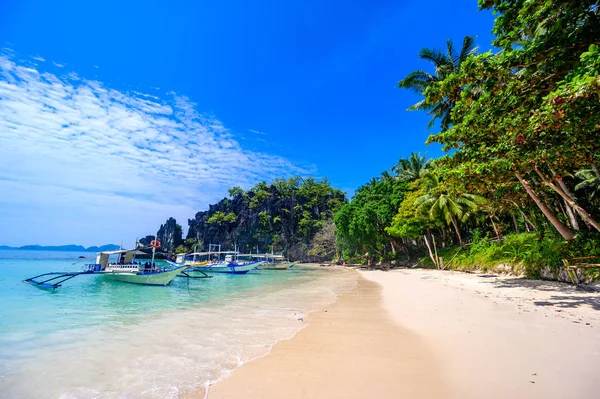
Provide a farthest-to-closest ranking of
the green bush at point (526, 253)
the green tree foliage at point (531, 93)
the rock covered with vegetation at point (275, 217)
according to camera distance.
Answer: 1. the rock covered with vegetation at point (275, 217)
2. the green bush at point (526, 253)
3. the green tree foliage at point (531, 93)

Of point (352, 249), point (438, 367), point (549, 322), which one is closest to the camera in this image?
point (438, 367)

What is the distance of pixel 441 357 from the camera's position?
4.22 m

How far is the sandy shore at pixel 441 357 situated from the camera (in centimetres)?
321

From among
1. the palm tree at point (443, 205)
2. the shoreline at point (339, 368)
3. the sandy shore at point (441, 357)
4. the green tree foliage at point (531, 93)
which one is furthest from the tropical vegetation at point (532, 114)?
the palm tree at point (443, 205)

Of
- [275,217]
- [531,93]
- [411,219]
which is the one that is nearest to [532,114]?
[531,93]

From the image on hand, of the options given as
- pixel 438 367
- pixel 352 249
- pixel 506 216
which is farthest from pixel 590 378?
pixel 352 249

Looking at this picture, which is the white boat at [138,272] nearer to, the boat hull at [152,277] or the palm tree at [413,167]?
the boat hull at [152,277]

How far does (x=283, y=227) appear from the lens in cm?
7544

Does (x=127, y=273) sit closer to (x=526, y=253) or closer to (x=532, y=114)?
(x=532, y=114)

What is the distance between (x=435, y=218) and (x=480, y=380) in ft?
82.1

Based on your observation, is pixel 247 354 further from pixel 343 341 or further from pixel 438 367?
pixel 438 367

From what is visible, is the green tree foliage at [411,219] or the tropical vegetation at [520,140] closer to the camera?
the tropical vegetation at [520,140]

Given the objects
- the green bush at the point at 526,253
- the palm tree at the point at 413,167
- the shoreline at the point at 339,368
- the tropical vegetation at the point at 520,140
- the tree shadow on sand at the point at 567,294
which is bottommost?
the shoreline at the point at 339,368

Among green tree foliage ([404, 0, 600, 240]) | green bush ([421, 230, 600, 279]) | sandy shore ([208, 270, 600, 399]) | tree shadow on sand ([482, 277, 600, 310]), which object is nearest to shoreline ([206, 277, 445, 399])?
sandy shore ([208, 270, 600, 399])
